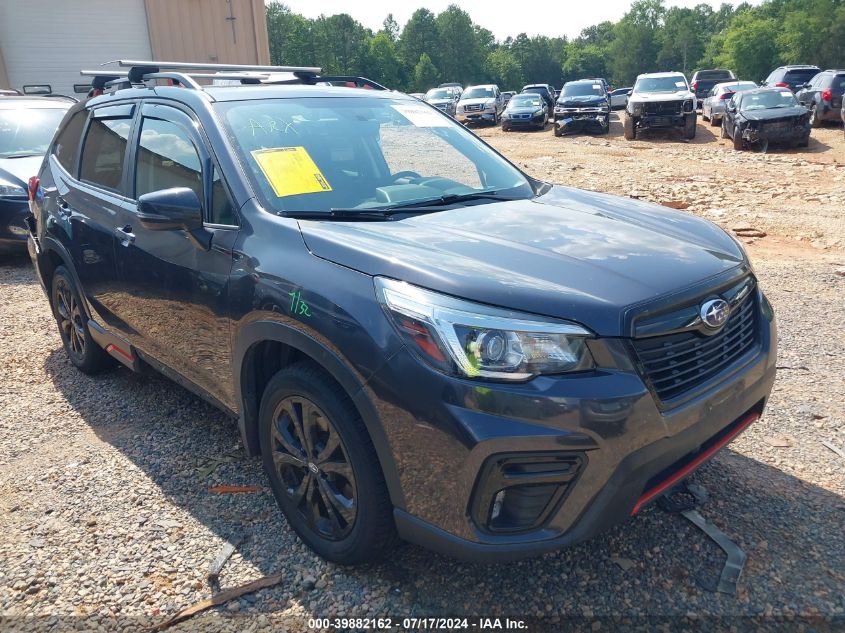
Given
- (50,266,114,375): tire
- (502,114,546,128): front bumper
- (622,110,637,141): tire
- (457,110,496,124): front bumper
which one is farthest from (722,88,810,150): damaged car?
(50,266,114,375): tire

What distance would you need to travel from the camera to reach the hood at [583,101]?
2218cm

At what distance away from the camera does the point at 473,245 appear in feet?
8.11

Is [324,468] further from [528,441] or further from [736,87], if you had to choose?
[736,87]

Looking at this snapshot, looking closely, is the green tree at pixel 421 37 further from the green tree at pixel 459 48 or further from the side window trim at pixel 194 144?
the side window trim at pixel 194 144

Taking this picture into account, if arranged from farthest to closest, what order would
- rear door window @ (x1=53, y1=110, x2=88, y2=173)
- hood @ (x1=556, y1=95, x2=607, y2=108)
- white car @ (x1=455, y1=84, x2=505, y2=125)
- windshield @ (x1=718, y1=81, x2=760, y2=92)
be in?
white car @ (x1=455, y1=84, x2=505, y2=125) < windshield @ (x1=718, y1=81, x2=760, y2=92) < hood @ (x1=556, y1=95, x2=607, y2=108) < rear door window @ (x1=53, y1=110, x2=88, y2=173)

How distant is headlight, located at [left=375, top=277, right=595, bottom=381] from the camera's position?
2029mm

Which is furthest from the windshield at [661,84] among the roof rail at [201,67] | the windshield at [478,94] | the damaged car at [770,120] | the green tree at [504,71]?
the green tree at [504,71]

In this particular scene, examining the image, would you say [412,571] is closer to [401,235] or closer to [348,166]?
[401,235]

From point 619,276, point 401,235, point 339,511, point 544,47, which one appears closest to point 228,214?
point 401,235

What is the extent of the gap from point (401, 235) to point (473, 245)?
0.91 ft

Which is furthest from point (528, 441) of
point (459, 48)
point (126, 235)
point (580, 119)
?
point (459, 48)

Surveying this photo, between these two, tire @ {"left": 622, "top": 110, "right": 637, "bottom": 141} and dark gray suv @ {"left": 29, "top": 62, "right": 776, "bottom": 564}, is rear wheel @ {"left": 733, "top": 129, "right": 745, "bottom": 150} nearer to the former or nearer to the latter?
tire @ {"left": 622, "top": 110, "right": 637, "bottom": 141}

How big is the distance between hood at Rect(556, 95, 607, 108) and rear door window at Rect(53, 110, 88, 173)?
1979 cm

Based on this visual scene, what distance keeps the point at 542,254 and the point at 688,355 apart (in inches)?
23.4
